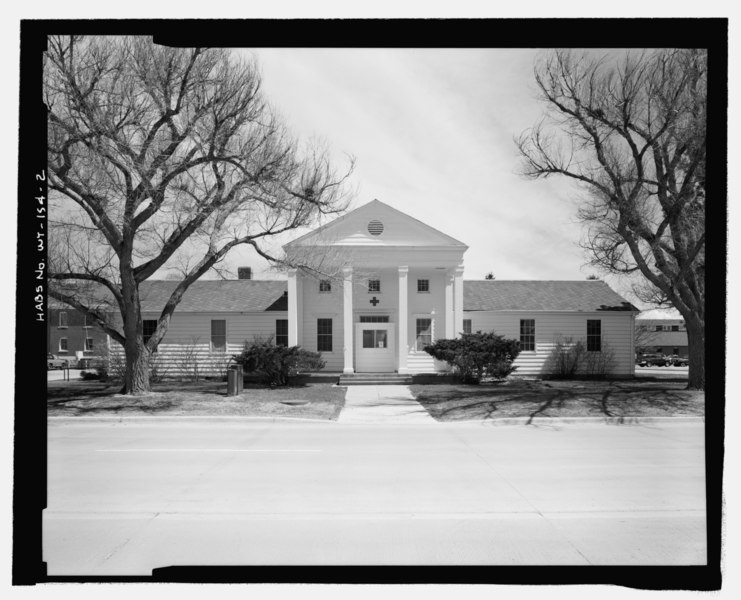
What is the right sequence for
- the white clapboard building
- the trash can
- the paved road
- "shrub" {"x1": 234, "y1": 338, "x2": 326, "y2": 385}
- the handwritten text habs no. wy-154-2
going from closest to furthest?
the handwritten text habs no. wy-154-2 < the paved road < the trash can < "shrub" {"x1": 234, "y1": 338, "x2": 326, "y2": 385} < the white clapboard building

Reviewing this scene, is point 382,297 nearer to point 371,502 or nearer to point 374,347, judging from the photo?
point 374,347

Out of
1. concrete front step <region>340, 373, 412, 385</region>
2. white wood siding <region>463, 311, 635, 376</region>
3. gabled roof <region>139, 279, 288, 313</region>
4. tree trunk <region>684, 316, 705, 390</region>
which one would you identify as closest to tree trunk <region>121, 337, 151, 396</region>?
concrete front step <region>340, 373, 412, 385</region>

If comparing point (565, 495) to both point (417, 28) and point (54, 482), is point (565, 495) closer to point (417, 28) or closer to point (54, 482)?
point (417, 28)

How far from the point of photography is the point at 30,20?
12.1 feet

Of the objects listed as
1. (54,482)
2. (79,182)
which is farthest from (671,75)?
(79,182)

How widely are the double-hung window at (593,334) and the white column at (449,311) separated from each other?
7153mm

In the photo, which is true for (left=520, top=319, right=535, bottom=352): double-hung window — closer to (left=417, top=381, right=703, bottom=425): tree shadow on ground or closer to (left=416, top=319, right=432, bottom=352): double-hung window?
(left=416, top=319, right=432, bottom=352): double-hung window

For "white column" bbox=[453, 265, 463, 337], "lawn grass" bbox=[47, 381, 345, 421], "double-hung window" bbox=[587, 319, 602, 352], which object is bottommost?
"lawn grass" bbox=[47, 381, 345, 421]

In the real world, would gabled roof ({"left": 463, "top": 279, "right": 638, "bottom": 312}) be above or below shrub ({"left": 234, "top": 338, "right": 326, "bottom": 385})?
above

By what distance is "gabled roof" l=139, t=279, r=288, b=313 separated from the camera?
28203 mm

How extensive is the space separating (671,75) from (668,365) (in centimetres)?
4877

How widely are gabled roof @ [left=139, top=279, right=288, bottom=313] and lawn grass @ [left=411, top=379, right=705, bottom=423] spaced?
10.9m

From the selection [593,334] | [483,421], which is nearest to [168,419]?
[483,421]

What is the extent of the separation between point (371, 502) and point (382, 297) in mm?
20862
